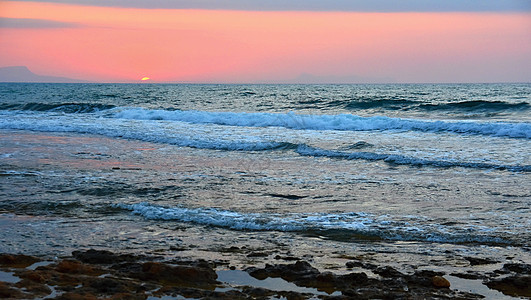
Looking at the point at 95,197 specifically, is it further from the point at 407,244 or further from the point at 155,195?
the point at 407,244

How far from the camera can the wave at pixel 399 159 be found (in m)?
9.83

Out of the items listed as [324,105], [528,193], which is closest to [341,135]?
[528,193]

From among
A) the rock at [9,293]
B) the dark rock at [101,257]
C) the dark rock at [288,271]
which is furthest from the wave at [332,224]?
the rock at [9,293]

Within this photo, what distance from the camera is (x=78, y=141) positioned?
606 inches

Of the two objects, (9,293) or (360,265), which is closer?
(9,293)

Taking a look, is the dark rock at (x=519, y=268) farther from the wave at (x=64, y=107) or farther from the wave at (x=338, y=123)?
the wave at (x=64, y=107)

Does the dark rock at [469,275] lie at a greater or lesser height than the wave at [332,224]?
greater

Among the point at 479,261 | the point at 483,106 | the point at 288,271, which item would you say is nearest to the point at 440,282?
the point at 479,261

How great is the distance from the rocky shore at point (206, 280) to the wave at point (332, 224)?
0.85 metres

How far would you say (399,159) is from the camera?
36.1 feet

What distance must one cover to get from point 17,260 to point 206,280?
5.81 feet

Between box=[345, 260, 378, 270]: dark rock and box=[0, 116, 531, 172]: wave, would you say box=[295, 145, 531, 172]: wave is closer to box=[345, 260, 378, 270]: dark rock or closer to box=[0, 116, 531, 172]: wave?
box=[0, 116, 531, 172]: wave

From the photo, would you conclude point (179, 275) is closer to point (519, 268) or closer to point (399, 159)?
point (519, 268)

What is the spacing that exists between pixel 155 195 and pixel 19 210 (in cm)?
184
